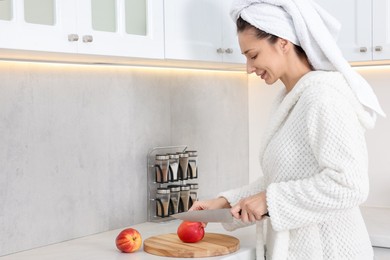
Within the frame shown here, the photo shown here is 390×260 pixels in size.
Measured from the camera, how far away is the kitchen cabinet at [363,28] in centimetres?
271

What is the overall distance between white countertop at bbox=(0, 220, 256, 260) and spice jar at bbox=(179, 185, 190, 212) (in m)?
0.20

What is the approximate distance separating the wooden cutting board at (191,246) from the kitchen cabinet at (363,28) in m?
0.94

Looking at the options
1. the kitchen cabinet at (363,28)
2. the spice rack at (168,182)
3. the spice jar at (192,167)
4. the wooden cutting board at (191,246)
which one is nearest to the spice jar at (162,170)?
the spice rack at (168,182)

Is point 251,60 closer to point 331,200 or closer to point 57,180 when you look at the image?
point 331,200

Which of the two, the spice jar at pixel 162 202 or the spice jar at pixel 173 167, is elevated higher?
the spice jar at pixel 173 167

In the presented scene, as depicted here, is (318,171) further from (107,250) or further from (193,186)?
(193,186)

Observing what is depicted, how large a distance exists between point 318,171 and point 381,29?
3.21 ft

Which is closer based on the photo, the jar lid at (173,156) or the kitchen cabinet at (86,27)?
the kitchen cabinet at (86,27)

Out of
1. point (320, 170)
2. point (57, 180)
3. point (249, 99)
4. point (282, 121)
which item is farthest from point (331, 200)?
point (249, 99)

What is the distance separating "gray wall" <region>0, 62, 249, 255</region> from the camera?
2342 mm

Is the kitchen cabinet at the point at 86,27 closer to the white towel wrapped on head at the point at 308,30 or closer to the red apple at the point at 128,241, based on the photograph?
the white towel wrapped on head at the point at 308,30

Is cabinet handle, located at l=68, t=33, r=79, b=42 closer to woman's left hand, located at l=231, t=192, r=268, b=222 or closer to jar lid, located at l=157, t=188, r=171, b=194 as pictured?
woman's left hand, located at l=231, t=192, r=268, b=222

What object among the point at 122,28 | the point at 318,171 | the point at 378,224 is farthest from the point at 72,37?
the point at 378,224

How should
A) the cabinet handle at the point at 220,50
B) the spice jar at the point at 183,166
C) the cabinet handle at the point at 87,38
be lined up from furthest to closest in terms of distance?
the spice jar at the point at 183,166
the cabinet handle at the point at 220,50
the cabinet handle at the point at 87,38
